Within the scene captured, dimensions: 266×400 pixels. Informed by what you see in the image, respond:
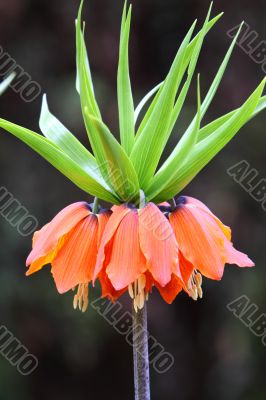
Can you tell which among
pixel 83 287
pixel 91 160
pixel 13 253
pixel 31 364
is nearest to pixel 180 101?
pixel 91 160

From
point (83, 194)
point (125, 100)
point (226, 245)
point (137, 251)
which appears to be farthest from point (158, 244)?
point (83, 194)

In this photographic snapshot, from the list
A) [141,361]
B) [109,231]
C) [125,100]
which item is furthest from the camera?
[125,100]

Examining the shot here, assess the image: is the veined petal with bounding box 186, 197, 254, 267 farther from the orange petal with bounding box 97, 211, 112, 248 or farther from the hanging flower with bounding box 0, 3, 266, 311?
the orange petal with bounding box 97, 211, 112, 248

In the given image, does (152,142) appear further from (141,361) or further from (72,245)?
(141,361)

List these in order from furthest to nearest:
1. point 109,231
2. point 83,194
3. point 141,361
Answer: point 83,194 < point 109,231 < point 141,361

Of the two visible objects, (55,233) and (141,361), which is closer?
(141,361)

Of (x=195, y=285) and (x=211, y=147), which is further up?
(x=211, y=147)

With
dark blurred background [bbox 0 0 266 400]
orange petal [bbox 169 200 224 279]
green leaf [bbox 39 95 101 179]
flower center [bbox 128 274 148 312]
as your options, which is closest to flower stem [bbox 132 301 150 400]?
flower center [bbox 128 274 148 312]

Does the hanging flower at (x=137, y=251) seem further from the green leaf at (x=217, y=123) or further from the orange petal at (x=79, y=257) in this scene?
the green leaf at (x=217, y=123)
